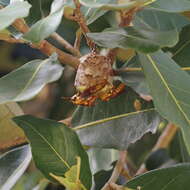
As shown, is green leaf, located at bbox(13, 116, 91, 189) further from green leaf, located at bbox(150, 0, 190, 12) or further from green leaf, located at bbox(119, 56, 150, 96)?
green leaf, located at bbox(150, 0, 190, 12)

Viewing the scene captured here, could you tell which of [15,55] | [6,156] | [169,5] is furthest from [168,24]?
[15,55]

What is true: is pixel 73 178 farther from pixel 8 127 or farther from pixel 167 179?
pixel 8 127

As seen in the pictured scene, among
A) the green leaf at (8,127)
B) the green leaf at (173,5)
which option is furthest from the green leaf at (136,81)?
the green leaf at (8,127)

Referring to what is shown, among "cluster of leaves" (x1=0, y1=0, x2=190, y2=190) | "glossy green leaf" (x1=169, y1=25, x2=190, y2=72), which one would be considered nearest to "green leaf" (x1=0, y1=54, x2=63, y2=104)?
"cluster of leaves" (x1=0, y1=0, x2=190, y2=190)

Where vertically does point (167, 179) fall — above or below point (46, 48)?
below

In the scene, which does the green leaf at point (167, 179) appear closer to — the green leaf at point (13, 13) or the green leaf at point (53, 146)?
the green leaf at point (53, 146)

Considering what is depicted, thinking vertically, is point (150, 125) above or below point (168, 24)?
below

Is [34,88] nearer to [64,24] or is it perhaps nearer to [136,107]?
[136,107]

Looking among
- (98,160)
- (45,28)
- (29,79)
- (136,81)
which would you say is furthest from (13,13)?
(98,160)
